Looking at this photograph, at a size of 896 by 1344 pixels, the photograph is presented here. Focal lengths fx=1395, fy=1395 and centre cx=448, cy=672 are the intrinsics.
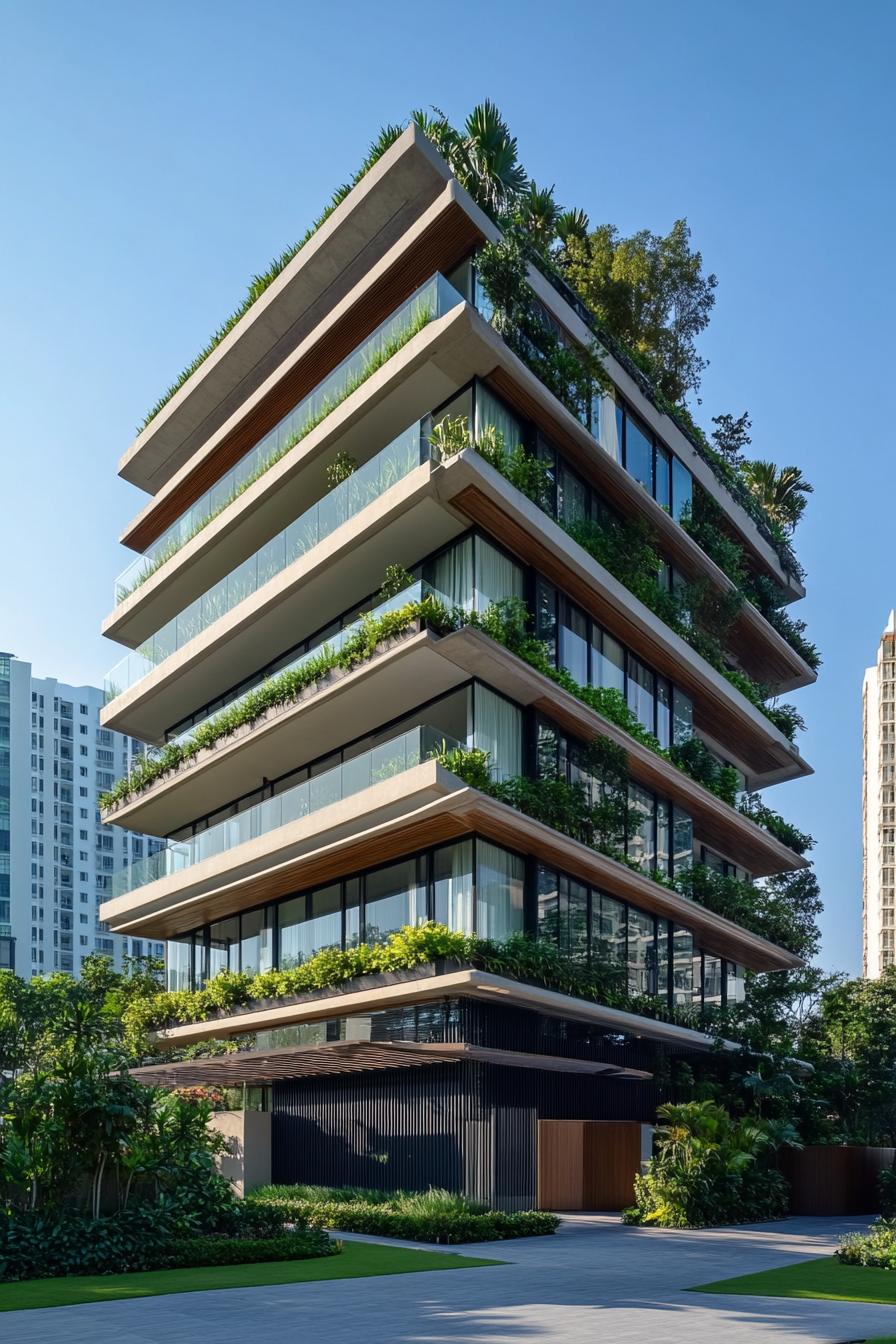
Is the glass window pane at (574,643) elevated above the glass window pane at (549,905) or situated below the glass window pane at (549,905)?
above

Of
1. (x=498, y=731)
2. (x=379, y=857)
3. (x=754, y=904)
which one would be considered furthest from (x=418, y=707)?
(x=754, y=904)

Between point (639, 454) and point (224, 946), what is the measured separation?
60.7 ft

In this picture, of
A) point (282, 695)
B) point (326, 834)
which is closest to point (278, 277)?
point (282, 695)

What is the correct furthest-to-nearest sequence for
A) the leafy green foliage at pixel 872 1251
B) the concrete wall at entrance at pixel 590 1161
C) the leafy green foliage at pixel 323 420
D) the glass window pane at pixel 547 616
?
the glass window pane at pixel 547 616 → the leafy green foliage at pixel 323 420 → the concrete wall at entrance at pixel 590 1161 → the leafy green foliage at pixel 872 1251

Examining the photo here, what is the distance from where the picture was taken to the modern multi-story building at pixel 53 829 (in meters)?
133

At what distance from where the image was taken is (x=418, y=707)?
33.1 metres

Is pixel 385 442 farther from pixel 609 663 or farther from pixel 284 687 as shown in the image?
pixel 609 663

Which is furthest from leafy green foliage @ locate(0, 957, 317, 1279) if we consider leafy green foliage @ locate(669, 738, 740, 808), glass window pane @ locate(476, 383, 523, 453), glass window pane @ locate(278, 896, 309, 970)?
leafy green foliage @ locate(669, 738, 740, 808)

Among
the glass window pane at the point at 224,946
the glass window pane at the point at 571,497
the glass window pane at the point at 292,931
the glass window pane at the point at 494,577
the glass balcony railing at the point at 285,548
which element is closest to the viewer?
the glass window pane at the point at 494,577

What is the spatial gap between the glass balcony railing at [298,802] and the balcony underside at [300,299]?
11825mm

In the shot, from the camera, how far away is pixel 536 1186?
94.7 feet

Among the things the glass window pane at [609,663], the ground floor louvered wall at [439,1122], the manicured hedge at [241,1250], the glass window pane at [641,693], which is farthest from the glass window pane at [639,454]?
the manicured hedge at [241,1250]

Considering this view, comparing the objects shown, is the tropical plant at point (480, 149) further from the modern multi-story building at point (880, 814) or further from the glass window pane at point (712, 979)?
the modern multi-story building at point (880, 814)

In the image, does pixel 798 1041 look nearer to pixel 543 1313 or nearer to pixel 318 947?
pixel 318 947
